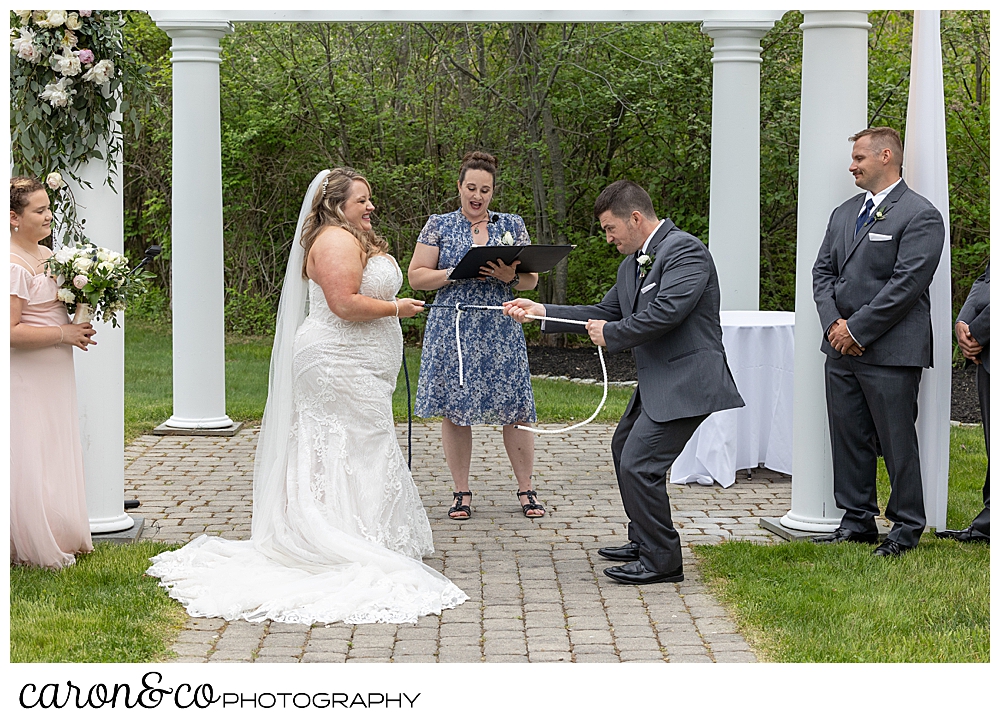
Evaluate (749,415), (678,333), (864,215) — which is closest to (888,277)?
(864,215)

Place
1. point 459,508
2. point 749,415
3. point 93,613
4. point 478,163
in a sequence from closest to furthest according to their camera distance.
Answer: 1. point 93,613
2. point 478,163
3. point 459,508
4. point 749,415

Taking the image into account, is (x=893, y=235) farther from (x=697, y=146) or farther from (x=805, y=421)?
(x=697, y=146)

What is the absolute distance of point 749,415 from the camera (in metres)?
7.38

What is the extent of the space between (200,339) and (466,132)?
21.0 ft

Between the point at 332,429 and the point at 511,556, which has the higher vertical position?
the point at 332,429

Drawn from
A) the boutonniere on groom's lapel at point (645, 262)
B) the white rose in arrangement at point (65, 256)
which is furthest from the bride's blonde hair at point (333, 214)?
the boutonniere on groom's lapel at point (645, 262)

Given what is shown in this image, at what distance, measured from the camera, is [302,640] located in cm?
439

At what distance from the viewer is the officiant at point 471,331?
6.23 m

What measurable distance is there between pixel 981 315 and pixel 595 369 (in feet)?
24.2

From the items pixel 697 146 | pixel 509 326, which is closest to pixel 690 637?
pixel 509 326

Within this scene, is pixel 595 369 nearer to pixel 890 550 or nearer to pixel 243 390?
pixel 243 390

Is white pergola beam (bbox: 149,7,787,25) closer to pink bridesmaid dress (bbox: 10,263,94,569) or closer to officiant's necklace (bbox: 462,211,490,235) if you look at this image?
officiant's necklace (bbox: 462,211,490,235)

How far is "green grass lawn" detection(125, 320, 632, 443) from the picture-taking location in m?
9.81

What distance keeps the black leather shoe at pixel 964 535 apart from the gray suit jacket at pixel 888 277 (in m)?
0.97
